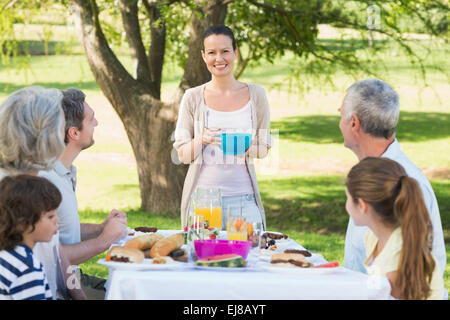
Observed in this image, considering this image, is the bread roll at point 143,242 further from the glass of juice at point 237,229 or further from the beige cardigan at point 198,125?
the beige cardigan at point 198,125

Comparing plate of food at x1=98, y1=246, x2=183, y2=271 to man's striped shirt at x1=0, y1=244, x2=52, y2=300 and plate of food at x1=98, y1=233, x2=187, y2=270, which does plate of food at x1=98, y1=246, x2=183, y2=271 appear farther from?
man's striped shirt at x1=0, y1=244, x2=52, y2=300

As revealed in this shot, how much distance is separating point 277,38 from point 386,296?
25.7 ft

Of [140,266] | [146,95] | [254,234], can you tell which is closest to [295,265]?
[254,234]

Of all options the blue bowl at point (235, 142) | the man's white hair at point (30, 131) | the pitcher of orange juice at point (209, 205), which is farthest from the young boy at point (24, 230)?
the blue bowl at point (235, 142)

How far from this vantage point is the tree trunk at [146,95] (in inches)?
320

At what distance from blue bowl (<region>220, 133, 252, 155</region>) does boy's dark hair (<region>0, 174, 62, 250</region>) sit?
3.78 feet

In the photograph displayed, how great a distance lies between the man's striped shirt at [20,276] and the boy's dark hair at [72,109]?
3.19 feet

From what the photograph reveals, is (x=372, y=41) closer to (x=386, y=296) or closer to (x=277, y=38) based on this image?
(x=277, y=38)

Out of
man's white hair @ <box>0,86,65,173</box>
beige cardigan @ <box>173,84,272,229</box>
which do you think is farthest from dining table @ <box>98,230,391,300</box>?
beige cardigan @ <box>173,84,272,229</box>

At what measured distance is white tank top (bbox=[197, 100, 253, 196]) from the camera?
3.94 metres

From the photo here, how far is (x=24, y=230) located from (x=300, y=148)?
15.1 metres

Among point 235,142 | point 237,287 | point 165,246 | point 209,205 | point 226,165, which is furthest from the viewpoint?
point 226,165

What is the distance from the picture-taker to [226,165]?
3957 mm

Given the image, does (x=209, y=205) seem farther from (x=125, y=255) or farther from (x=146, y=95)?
(x=146, y=95)
